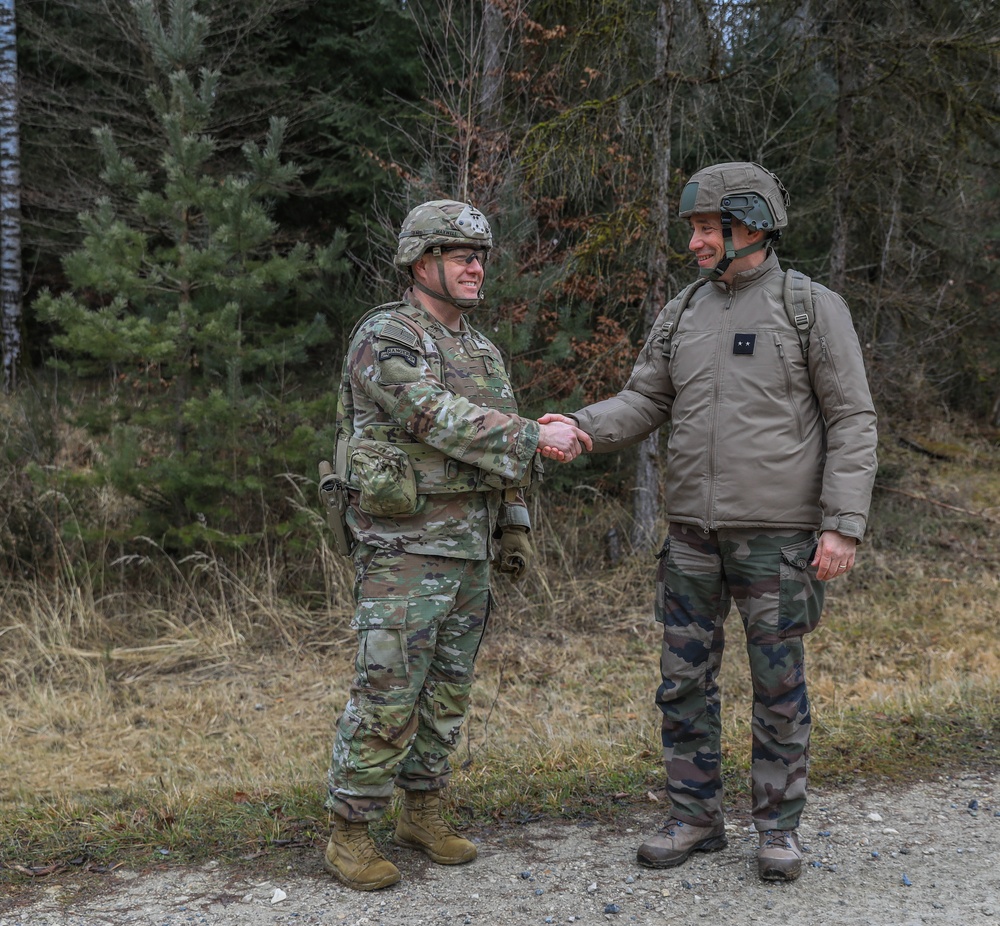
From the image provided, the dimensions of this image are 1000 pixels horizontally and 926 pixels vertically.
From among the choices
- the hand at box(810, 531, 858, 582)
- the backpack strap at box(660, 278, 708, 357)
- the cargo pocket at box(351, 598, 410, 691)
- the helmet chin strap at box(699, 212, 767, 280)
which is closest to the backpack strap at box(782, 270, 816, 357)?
the helmet chin strap at box(699, 212, 767, 280)

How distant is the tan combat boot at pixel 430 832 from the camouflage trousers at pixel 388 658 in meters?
0.26

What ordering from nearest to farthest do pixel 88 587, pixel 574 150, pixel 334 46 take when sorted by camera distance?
pixel 88 587, pixel 574 150, pixel 334 46

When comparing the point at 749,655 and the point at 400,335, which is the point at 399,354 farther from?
the point at 749,655

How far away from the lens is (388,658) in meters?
3.45

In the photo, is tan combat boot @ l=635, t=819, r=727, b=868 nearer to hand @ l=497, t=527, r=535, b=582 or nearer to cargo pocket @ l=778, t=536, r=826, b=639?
cargo pocket @ l=778, t=536, r=826, b=639

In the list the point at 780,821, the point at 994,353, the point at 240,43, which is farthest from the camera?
the point at 994,353

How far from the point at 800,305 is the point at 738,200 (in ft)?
1.39

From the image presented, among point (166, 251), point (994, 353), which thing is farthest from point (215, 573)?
point (994, 353)

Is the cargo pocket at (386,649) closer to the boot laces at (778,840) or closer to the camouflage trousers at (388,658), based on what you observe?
the camouflage trousers at (388,658)

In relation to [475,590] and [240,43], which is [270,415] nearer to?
[475,590]

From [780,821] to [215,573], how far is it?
189 inches

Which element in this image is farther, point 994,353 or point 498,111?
point 994,353

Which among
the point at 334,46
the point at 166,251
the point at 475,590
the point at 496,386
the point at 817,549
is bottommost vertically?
the point at 475,590

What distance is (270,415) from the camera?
732 cm
